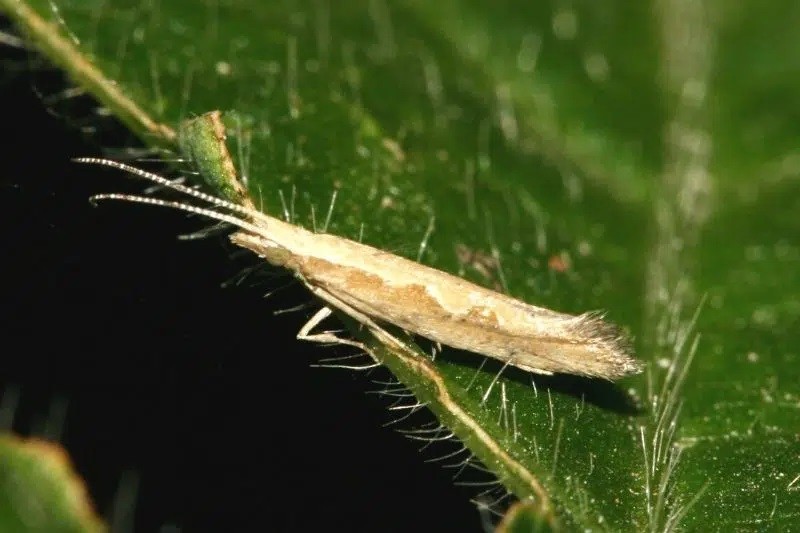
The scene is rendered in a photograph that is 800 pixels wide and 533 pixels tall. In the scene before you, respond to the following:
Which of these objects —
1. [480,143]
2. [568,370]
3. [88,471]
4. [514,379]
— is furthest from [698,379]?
[88,471]

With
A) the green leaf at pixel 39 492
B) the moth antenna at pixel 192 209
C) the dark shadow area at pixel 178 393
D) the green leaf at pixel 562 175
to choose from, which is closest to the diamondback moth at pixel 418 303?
the moth antenna at pixel 192 209

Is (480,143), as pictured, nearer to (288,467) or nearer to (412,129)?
(412,129)

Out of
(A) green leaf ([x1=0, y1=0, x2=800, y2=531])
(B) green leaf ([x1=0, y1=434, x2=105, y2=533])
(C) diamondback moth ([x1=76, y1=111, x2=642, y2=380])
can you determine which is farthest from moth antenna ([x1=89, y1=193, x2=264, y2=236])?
(B) green leaf ([x1=0, y1=434, x2=105, y2=533])

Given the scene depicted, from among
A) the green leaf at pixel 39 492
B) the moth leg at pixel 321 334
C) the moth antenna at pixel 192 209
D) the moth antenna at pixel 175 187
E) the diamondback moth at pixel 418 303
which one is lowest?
the green leaf at pixel 39 492

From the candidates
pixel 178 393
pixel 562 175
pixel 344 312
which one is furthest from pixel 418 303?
pixel 562 175

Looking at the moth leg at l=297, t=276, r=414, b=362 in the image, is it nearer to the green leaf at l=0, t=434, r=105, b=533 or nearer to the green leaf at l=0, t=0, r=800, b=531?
the green leaf at l=0, t=0, r=800, b=531

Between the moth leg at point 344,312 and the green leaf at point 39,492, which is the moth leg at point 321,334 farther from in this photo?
the green leaf at point 39,492

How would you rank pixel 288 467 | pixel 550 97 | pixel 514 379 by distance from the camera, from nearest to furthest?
pixel 288 467, pixel 514 379, pixel 550 97
